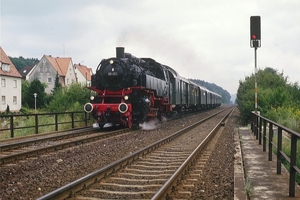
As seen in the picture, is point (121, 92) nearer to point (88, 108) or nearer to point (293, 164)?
point (88, 108)

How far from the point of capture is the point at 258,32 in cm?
1475

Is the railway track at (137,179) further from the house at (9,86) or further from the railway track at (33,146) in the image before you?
the house at (9,86)

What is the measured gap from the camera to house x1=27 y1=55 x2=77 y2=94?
7169 centimetres

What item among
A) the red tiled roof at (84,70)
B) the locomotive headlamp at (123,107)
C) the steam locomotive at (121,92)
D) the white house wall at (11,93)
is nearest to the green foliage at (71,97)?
the steam locomotive at (121,92)

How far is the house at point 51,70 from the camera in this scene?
7169 cm

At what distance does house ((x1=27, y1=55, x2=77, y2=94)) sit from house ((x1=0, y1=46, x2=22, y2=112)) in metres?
18.0

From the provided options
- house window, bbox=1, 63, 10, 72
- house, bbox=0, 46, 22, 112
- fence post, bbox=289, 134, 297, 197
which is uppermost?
house window, bbox=1, 63, 10, 72

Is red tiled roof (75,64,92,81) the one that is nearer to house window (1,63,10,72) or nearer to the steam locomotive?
house window (1,63,10,72)

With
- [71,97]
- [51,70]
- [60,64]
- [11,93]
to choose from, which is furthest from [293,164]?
[60,64]

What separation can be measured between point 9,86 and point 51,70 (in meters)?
21.9

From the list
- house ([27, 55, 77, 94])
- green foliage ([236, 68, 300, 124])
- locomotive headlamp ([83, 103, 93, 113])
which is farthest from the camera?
house ([27, 55, 77, 94])

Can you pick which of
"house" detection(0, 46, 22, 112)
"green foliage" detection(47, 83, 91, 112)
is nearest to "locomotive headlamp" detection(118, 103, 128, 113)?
"green foliage" detection(47, 83, 91, 112)

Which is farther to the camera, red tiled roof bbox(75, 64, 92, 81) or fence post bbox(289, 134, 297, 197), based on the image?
red tiled roof bbox(75, 64, 92, 81)

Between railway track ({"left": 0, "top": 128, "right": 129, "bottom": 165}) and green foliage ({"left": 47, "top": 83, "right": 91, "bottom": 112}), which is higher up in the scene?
green foliage ({"left": 47, "top": 83, "right": 91, "bottom": 112})
